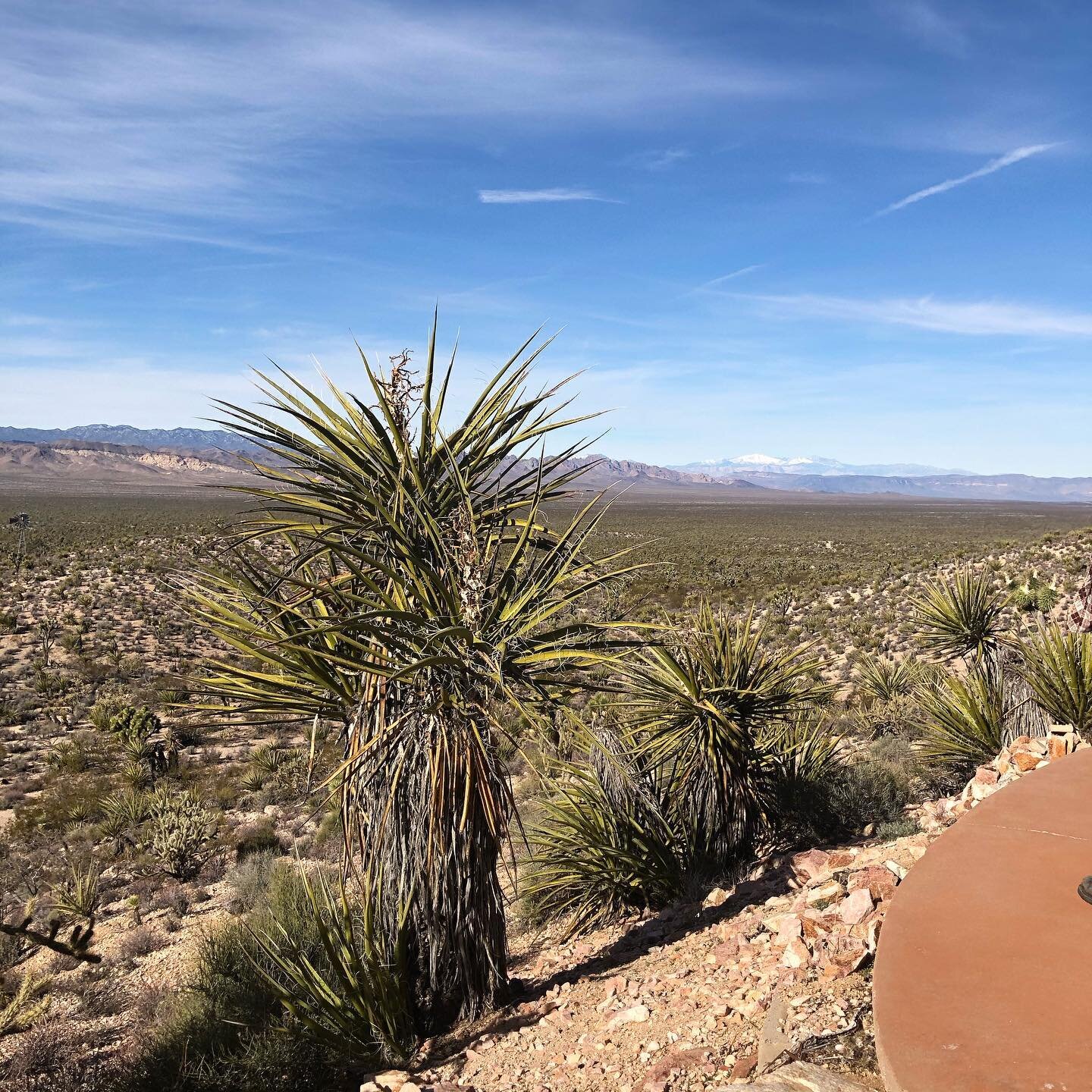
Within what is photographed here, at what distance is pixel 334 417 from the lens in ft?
16.8

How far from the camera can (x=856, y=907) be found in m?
4.29

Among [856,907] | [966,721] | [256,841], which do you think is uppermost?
[966,721]

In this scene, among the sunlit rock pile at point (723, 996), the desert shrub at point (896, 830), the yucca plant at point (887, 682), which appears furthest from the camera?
the yucca plant at point (887, 682)

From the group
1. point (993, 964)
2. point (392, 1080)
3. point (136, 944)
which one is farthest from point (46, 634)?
point (993, 964)

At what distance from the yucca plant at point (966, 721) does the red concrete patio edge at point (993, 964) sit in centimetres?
467

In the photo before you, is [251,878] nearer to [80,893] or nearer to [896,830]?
[80,893]

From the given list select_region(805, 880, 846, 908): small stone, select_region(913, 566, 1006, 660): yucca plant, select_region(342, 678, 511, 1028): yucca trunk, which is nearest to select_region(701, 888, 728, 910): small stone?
select_region(805, 880, 846, 908): small stone

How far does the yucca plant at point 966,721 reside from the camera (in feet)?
25.2

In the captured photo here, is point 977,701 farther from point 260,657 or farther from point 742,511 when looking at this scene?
point 742,511

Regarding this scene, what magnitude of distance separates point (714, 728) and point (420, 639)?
3492mm

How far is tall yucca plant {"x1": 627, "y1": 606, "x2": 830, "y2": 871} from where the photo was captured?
7207 mm

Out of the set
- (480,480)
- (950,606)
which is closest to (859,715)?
(950,606)

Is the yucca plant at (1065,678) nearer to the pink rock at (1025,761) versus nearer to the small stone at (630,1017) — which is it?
the pink rock at (1025,761)

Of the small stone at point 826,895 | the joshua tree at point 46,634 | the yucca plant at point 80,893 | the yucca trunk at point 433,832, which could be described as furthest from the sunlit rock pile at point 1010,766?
the joshua tree at point 46,634
